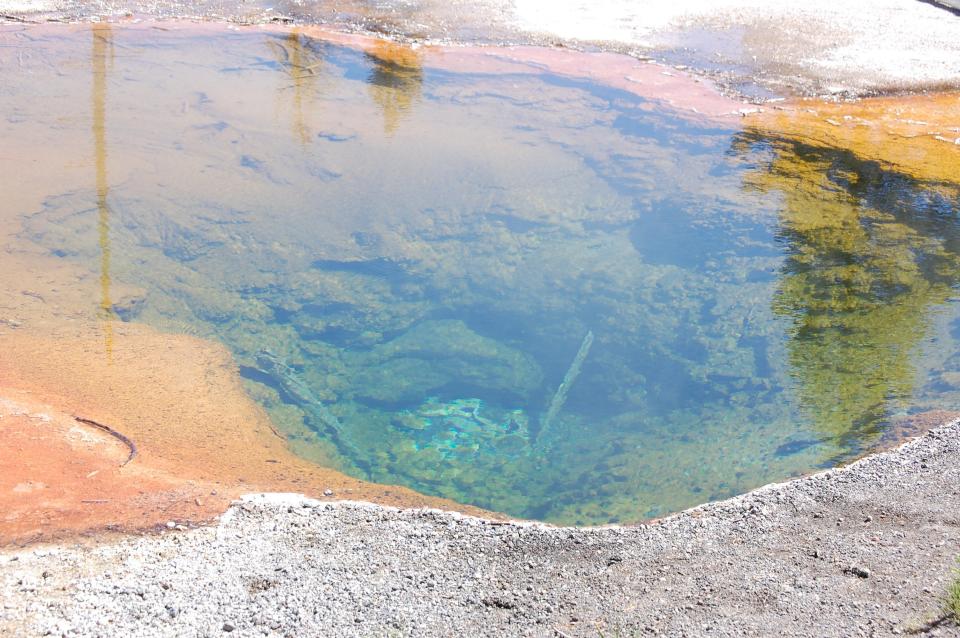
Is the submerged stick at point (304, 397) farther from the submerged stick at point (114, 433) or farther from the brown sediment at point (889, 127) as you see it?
the brown sediment at point (889, 127)

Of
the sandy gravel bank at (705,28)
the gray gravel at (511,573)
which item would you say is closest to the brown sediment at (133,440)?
the gray gravel at (511,573)

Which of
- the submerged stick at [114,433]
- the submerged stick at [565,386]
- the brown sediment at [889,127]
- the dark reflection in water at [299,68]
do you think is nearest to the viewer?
the submerged stick at [114,433]

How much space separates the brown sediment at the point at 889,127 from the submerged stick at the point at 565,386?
163 inches

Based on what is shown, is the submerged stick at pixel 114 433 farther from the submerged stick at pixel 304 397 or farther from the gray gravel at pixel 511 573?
the submerged stick at pixel 304 397

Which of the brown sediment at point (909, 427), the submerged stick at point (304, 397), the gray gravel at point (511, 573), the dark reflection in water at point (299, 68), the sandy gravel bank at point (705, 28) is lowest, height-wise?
the submerged stick at point (304, 397)

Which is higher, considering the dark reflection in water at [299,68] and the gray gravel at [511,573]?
the dark reflection in water at [299,68]

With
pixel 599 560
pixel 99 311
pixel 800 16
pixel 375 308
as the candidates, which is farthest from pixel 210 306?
pixel 800 16

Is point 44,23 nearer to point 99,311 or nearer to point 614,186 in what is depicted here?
point 99,311

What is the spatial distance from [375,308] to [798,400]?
124 inches

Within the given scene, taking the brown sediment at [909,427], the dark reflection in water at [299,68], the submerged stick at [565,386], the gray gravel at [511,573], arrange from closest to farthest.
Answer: the gray gravel at [511,573] < the brown sediment at [909,427] < the submerged stick at [565,386] < the dark reflection in water at [299,68]

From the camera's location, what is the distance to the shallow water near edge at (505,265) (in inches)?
190

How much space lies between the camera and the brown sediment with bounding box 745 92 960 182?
7.82 m

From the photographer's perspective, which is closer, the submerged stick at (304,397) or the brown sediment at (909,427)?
the brown sediment at (909,427)

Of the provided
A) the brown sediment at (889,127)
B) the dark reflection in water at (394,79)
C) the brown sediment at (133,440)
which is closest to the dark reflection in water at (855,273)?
the brown sediment at (889,127)
